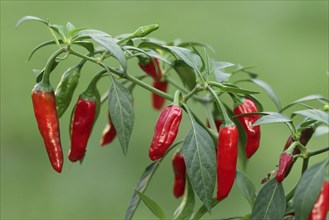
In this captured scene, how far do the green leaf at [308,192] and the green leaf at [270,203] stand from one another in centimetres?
16

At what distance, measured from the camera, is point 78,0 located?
20.9 feet

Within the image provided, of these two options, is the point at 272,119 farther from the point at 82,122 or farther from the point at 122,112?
the point at 82,122

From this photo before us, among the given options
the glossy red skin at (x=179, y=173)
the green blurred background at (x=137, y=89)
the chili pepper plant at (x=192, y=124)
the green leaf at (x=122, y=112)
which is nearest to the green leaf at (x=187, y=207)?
the chili pepper plant at (x=192, y=124)

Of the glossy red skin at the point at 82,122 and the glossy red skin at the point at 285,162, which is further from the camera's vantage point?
the glossy red skin at the point at 82,122

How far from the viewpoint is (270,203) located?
1.49 meters

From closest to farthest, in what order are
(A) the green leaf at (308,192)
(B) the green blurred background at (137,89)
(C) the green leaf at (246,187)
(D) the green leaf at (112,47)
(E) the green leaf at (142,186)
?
(A) the green leaf at (308,192) → (D) the green leaf at (112,47) → (C) the green leaf at (246,187) → (E) the green leaf at (142,186) → (B) the green blurred background at (137,89)

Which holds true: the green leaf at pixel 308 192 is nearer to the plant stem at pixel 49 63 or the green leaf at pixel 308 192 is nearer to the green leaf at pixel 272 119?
the green leaf at pixel 272 119

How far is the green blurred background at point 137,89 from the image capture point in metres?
4.15

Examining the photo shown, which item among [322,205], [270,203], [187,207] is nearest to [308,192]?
[322,205]

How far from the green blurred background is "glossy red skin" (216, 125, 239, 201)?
1.89m

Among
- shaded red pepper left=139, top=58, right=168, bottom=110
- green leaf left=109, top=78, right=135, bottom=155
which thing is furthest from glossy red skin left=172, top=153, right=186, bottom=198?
green leaf left=109, top=78, right=135, bottom=155

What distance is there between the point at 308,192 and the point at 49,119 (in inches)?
23.6

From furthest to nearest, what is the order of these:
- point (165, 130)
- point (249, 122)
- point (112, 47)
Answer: point (249, 122) → point (165, 130) → point (112, 47)

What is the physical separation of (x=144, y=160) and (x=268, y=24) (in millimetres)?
2279
